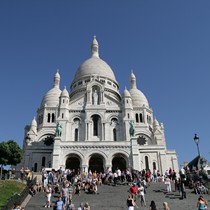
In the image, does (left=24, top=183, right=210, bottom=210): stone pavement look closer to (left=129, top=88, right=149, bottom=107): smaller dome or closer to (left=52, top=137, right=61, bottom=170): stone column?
(left=52, top=137, right=61, bottom=170): stone column

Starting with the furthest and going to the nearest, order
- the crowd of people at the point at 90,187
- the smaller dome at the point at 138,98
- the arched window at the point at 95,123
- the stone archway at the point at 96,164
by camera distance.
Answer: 1. the smaller dome at the point at 138,98
2. the arched window at the point at 95,123
3. the stone archway at the point at 96,164
4. the crowd of people at the point at 90,187

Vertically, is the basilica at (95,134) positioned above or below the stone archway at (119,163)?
above

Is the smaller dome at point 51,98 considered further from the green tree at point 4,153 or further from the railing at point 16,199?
the railing at point 16,199

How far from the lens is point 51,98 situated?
180 feet

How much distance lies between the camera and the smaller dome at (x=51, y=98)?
53.9 m

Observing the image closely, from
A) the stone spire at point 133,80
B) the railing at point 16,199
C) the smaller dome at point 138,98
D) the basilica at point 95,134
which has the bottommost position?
the railing at point 16,199

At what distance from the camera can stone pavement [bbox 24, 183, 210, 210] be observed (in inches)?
667

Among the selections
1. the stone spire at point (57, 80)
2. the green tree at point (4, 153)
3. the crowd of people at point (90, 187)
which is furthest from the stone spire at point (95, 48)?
the crowd of people at point (90, 187)

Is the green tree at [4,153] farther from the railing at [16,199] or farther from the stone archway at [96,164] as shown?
the stone archway at [96,164]

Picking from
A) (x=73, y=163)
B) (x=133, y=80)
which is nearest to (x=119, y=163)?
(x=73, y=163)

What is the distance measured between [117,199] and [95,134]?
21.8 m

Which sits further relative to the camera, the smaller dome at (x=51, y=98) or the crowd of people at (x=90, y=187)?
the smaller dome at (x=51, y=98)

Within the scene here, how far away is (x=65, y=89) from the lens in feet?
147

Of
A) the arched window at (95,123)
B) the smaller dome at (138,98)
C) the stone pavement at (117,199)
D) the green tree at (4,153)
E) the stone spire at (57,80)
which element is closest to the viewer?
the stone pavement at (117,199)
